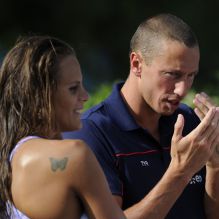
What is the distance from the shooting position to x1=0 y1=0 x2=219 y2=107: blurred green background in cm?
966

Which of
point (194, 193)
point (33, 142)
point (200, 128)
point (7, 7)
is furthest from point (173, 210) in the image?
point (7, 7)

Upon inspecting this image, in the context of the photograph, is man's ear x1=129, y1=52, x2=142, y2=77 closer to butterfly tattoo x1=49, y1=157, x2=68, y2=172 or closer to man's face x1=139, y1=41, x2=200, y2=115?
man's face x1=139, y1=41, x2=200, y2=115

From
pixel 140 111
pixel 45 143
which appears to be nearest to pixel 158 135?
pixel 140 111

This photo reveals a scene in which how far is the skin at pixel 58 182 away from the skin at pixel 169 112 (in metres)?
0.57

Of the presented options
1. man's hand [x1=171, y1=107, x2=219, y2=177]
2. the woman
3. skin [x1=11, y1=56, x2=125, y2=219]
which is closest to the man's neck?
man's hand [x1=171, y1=107, x2=219, y2=177]

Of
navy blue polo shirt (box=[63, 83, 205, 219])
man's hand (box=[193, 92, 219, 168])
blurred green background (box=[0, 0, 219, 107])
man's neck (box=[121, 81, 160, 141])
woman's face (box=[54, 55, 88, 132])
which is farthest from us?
blurred green background (box=[0, 0, 219, 107])

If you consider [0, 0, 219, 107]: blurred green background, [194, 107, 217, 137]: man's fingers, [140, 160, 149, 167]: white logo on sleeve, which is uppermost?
[194, 107, 217, 137]: man's fingers

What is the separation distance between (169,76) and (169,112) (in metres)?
0.16

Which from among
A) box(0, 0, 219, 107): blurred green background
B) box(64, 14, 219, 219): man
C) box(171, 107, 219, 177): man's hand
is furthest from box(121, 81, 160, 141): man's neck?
box(0, 0, 219, 107): blurred green background

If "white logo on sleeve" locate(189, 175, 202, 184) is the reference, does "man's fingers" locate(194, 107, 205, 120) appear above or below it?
above

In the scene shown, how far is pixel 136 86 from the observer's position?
3.42 m

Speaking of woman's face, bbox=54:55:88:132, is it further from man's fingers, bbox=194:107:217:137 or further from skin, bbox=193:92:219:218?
skin, bbox=193:92:219:218

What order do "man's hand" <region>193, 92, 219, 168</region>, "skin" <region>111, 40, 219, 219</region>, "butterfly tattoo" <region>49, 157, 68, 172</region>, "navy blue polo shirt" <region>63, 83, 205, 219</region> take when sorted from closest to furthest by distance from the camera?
"butterfly tattoo" <region>49, 157, 68, 172</region> < "skin" <region>111, 40, 219, 219</region> < "navy blue polo shirt" <region>63, 83, 205, 219</region> < "man's hand" <region>193, 92, 219, 168</region>

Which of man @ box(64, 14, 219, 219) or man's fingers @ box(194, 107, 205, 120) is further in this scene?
man's fingers @ box(194, 107, 205, 120)
